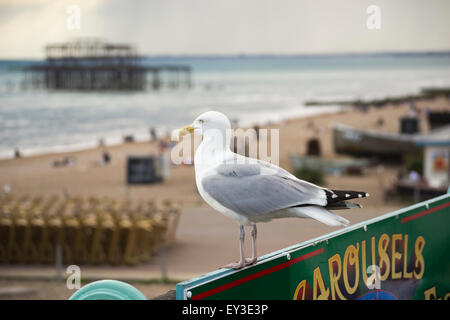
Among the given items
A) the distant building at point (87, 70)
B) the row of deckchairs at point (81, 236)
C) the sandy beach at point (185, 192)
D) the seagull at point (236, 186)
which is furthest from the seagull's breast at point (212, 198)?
the distant building at point (87, 70)

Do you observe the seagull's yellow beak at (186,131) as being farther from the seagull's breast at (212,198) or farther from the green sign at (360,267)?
the green sign at (360,267)

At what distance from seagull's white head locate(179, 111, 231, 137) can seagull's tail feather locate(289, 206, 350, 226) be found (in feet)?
1.66

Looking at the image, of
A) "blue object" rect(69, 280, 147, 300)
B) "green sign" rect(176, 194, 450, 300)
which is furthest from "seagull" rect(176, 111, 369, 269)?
"blue object" rect(69, 280, 147, 300)

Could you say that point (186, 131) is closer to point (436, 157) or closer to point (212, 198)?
point (212, 198)

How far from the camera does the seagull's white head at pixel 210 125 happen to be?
301cm

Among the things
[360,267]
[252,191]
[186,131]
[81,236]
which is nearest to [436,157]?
[81,236]

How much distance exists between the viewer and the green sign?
8.90 feet

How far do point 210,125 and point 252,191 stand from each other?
1.22 ft

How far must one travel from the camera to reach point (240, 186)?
9.92 ft

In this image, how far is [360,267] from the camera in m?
3.44

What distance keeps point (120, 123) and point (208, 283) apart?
5659 centimetres

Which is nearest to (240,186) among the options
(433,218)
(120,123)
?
(433,218)

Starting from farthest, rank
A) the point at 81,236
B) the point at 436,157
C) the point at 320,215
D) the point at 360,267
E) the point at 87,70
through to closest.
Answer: the point at 87,70 → the point at 436,157 → the point at 81,236 → the point at 360,267 → the point at 320,215
